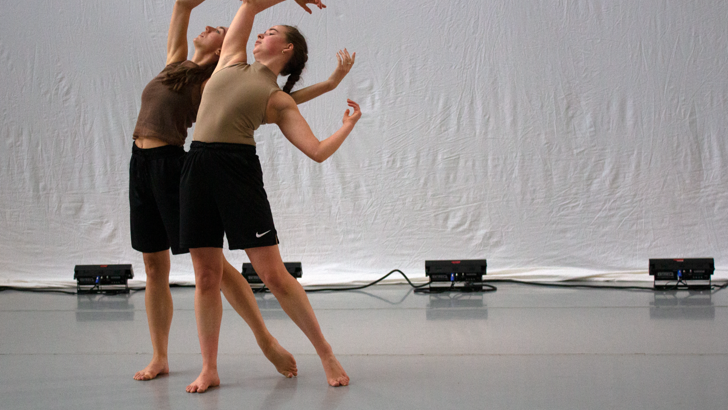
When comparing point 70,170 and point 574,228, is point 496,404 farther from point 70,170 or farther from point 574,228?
point 70,170

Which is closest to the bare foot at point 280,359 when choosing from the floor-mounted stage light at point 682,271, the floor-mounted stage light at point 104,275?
the floor-mounted stage light at point 104,275

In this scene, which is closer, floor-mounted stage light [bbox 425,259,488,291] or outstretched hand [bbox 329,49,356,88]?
outstretched hand [bbox 329,49,356,88]

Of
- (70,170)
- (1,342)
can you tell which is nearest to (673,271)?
(1,342)

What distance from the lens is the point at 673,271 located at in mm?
3500

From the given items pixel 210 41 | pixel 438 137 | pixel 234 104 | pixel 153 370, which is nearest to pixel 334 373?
pixel 153 370

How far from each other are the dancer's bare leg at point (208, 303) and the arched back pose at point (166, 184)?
14 centimetres

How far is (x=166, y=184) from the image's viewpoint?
199 centimetres

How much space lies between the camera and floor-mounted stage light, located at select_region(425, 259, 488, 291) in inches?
141

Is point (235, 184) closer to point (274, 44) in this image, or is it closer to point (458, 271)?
point (274, 44)

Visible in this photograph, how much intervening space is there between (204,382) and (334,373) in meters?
0.40

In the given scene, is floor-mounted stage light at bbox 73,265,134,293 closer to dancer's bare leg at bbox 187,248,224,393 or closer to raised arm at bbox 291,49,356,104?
dancer's bare leg at bbox 187,248,224,393

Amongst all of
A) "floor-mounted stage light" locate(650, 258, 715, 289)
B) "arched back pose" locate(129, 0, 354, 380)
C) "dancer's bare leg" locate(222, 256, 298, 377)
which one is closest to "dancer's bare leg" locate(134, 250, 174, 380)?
"arched back pose" locate(129, 0, 354, 380)

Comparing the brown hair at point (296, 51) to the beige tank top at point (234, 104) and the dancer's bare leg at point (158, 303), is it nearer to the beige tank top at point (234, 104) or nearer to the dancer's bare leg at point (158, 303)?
the beige tank top at point (234, 104)

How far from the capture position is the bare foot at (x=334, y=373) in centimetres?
186
